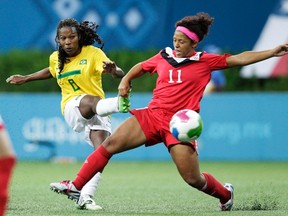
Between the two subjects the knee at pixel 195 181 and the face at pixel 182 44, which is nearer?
the knee at pixel 195 181

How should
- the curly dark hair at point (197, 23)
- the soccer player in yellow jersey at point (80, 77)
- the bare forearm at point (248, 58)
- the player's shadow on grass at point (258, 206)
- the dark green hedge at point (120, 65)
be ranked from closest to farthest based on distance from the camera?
the bare forearm at point (248, 58) < the curly dark hair at point (197, 23) < the player's shadow on grass at point (258, 206) < the soccer player in yellow jersey at point (80, 77) < the dark green hedge at point (120, 65)

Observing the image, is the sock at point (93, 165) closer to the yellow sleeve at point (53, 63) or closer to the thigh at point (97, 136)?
the thigh at point (97, 136)

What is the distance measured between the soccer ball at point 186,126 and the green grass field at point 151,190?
745 millimetres

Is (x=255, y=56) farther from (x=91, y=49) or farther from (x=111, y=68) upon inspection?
(x=91, y=49)

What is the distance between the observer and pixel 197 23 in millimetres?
9617

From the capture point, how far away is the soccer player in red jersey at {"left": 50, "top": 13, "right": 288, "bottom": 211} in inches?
369

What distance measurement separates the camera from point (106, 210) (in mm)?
9648

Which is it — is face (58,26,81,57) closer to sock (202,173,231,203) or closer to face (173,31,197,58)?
face (173,31,197,58)

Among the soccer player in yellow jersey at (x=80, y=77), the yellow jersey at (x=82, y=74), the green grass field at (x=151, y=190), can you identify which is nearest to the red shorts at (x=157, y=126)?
the green grass field at (x=151, y=190)

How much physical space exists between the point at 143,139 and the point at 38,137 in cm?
958

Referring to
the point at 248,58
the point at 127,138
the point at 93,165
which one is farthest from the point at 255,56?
the point at 93,165

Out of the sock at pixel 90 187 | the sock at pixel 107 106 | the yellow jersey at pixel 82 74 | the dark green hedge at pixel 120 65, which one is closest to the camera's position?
the sock at pixel 107 106

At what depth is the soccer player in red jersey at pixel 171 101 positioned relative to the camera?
938 cm

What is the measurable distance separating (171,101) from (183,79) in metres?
0.24
